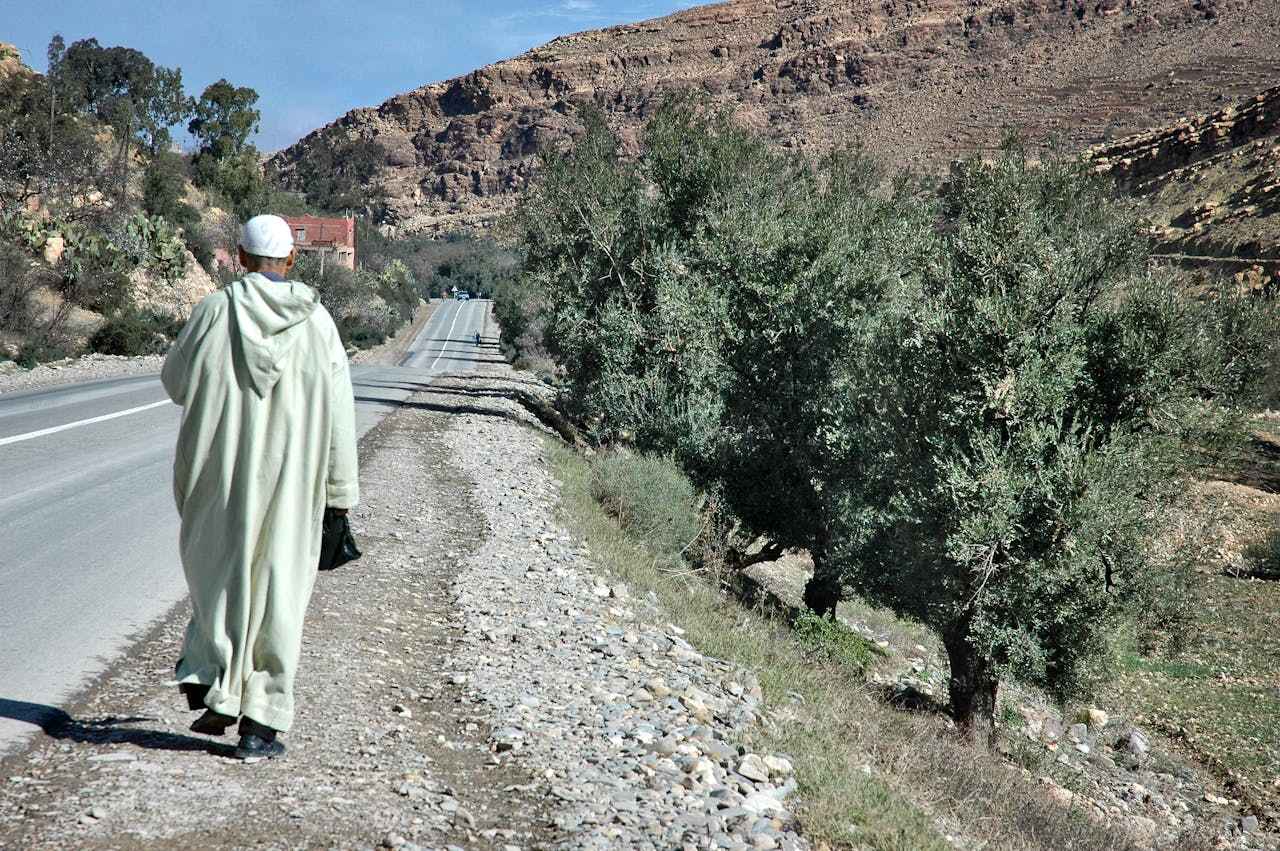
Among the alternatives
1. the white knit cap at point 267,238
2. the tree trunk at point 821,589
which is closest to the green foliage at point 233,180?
the tree trunk at point 821,589

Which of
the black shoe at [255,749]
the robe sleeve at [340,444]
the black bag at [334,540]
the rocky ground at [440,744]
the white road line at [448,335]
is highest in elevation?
the robe sleeve at [340,444]

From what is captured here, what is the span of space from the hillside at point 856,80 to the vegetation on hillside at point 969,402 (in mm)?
4547

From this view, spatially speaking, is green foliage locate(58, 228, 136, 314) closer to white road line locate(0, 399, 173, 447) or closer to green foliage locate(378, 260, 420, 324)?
white road line locate(0, 399, 173, 447)

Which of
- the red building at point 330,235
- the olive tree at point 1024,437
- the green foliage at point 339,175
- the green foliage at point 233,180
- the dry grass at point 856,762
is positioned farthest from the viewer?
the green foliage at point 339,175

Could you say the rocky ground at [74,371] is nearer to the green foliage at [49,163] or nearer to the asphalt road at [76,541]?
the asphalt road at [76,541]

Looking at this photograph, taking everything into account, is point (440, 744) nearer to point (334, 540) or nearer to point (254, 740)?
point (254, 740)

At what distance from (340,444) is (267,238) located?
794 millimetres

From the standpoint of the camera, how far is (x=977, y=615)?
41.2ft

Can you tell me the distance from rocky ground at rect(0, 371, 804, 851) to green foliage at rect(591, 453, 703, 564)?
585 cm

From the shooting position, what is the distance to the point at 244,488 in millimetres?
3902

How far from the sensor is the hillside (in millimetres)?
89250

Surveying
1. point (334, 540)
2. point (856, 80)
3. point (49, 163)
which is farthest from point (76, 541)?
point (856, 80)

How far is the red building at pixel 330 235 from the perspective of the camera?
86.2 m

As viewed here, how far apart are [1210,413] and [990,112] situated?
290ft
